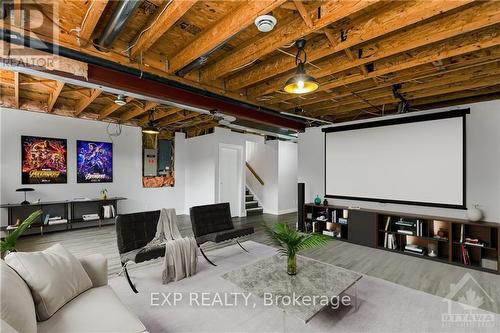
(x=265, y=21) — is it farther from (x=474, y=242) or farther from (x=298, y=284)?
(x=474, y=242)

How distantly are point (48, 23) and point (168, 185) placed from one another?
5.82 meters

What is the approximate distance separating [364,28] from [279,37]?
0.86m

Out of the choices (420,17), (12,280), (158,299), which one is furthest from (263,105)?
(12,280)

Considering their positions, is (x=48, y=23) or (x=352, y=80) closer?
→ (x=48, y=23)

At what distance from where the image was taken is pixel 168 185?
786 centimetres

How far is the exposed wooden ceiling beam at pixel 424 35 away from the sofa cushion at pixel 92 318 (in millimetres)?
3466

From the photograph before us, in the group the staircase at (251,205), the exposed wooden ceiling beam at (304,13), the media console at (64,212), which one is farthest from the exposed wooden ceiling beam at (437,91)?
the media console at (64,212)

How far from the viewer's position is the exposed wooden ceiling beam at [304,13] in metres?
2.07

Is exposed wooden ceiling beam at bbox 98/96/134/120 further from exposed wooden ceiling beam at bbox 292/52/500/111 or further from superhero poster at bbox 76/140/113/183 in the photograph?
exposed wooden ceiling beam at bbox 292/52/500/111

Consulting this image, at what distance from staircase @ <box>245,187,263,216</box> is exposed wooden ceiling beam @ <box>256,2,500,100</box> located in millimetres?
5730

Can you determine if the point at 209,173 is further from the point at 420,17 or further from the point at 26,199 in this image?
the point at 420,17

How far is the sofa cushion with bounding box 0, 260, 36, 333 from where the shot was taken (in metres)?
1.35

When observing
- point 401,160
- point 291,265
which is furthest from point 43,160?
point 401,160

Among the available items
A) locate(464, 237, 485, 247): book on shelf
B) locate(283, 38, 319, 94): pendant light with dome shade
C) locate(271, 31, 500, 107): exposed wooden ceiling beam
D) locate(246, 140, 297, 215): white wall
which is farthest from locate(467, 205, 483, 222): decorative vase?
locate(246, 140, 297, 215): white wall
